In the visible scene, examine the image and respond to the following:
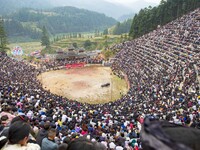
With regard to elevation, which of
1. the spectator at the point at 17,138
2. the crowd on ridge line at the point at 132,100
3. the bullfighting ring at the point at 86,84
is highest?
the spectator at the point at 17,138

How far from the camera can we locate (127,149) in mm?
12250

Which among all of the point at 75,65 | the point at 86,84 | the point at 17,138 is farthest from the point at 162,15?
the point at 17,138

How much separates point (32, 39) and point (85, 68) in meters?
137

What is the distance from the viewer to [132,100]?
3038cm

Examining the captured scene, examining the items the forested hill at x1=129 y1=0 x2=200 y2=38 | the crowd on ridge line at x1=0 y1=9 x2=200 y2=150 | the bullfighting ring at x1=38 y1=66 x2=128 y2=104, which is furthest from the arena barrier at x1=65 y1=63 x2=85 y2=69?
the forested hill at x1=129 y1=0 x2=200 y2=38

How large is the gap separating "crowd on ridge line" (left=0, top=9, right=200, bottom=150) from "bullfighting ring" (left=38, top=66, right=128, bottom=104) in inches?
117

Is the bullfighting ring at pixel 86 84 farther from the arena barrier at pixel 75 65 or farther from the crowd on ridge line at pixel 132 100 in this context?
the crowd on ridge line at pixel 132 100

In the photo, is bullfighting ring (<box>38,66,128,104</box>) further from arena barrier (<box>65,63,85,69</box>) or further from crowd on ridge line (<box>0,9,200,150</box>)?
crowd on ridge line (<box>0,9,200,150</box>)

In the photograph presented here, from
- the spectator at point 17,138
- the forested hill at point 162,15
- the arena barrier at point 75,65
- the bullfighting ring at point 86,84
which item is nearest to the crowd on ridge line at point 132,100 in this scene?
the spectator at point 17,138

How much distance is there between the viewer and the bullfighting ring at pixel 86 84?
4184cm

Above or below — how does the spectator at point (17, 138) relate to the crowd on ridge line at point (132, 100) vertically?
above

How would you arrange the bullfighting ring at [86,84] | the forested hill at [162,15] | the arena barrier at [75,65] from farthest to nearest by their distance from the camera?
1. the forested hill at [162,15]
2. the arena barrier at [75,65]
3. the bullfighting ring at [86,84]

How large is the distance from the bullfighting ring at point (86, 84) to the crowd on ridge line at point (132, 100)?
2962mm

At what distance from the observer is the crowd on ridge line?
1331 centimetres
